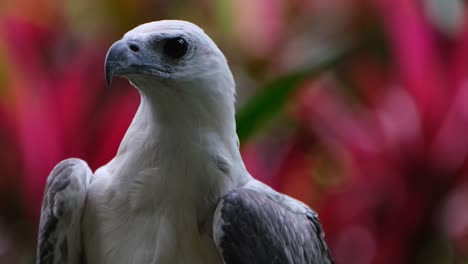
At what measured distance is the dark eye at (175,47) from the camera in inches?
47.0

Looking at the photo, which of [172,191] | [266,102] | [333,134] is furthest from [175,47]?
[333,134]

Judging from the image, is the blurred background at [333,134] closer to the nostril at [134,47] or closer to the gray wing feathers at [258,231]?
the gray wing feathers at [258,231]

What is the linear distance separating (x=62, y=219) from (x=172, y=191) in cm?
15

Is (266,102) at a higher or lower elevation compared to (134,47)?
lower

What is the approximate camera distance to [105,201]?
1245mm

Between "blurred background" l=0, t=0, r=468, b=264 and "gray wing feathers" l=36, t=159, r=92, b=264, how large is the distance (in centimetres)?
38

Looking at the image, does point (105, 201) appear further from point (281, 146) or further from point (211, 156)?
point (281, 146)

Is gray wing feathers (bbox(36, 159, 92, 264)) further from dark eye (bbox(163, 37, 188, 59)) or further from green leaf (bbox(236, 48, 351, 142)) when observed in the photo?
green leaf (bbox(236, 48, 351, 142))

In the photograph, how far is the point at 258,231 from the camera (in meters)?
1.21

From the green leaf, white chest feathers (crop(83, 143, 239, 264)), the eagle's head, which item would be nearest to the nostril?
the eagle's head

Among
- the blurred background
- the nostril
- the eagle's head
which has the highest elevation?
the nostril

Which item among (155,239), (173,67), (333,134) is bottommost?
(333,134)

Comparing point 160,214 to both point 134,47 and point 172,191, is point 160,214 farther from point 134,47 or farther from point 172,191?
point 134,47

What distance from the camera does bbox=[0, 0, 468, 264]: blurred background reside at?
168 cm
